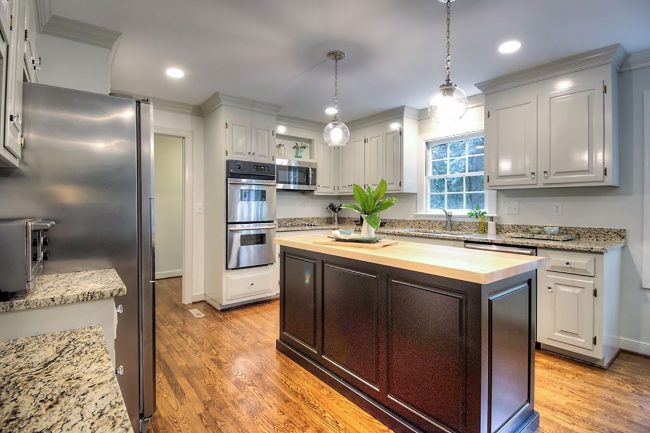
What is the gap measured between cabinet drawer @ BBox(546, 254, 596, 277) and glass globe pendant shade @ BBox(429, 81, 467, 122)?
156 cm

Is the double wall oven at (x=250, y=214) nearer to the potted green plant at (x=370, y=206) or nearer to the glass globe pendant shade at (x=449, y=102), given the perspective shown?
the potted green plant at (x=370, y=206)

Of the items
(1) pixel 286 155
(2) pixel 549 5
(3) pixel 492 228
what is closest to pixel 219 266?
(1) pixel 286 155

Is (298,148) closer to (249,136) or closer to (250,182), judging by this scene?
(249,136)

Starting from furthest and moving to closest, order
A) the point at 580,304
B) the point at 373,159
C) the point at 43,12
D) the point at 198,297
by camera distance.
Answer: the point at 373,159 < the point at 198,297 < the point at 580,304 < the point at 43,12

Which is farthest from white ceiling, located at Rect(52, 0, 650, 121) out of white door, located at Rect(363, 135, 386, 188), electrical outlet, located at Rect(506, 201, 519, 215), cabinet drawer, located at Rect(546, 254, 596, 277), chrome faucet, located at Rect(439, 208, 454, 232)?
cabinet drawer, located at Rect(546, 254, 596, 277)

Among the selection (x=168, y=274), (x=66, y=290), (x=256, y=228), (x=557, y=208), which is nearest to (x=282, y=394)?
(x=66, y=290)

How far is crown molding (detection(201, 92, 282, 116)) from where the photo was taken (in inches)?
153

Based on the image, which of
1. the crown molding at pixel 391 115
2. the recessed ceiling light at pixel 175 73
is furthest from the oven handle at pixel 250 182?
the crown molding at pixel 391 115

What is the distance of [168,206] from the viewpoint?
5.75 metres

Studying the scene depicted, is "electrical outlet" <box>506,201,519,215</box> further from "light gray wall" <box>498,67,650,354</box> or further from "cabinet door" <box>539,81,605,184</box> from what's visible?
"light gray wall" <box>498,67,650,354</box>

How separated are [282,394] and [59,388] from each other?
1.77m

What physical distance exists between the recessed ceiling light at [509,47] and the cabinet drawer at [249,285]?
132 inches

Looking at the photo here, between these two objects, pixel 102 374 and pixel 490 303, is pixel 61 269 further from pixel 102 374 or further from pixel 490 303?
pixel 490 303

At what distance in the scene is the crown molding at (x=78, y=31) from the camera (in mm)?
2299
